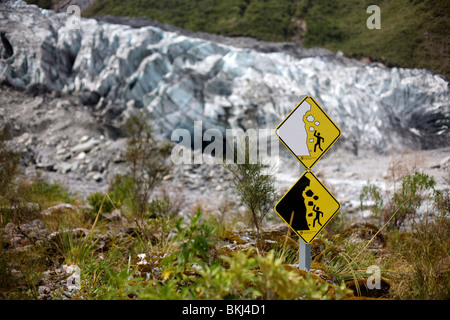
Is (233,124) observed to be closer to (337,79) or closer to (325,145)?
(337,79)

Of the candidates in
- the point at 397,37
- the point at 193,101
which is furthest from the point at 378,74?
the point at 193,101

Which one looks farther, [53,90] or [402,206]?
[53,90]

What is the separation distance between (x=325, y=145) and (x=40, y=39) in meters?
11.1

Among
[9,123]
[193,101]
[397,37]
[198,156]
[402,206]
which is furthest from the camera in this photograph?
[193,101]

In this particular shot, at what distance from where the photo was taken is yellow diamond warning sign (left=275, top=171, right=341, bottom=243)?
7.25 feet

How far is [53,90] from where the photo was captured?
35.4 feet

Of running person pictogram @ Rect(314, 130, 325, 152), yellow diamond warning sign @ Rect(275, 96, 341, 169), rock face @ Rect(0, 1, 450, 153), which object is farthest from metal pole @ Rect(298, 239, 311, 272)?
rock face @ Rect(0, 1, 450, 153)

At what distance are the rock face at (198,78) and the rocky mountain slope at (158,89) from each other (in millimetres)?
38

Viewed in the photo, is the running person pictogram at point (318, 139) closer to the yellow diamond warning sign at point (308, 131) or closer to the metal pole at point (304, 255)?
the yellow diamond warning sign at point (308, 131)

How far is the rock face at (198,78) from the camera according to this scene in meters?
9.59

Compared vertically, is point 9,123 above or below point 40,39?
below
